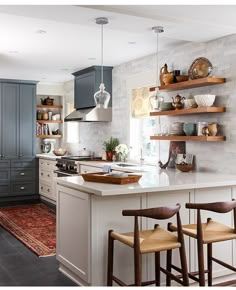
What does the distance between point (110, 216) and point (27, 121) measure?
511 centimetres

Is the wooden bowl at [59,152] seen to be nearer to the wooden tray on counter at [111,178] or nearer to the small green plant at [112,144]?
the small green plant at [112,144]

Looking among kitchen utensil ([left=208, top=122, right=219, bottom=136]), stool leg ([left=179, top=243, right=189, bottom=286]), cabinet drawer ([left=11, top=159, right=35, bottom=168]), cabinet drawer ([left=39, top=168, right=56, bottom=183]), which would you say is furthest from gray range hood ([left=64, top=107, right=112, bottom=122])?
stool leg ([left=179, top=243, right=189, bottom=286])

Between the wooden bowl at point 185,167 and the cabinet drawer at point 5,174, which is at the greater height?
the wooden bowl at point 185,167

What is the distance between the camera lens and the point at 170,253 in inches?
130

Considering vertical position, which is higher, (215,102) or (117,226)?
(215,102)

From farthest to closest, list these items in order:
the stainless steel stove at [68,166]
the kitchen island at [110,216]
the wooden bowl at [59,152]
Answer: the wooden bowl at [59,152] < the stainless steel stove at [68,166] < the kitchen island at [110,216]

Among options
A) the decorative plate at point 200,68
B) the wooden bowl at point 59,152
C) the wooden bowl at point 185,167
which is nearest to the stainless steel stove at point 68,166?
the wooden bowl at point 59,152

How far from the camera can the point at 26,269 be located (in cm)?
406

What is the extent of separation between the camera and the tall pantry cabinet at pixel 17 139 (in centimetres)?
779

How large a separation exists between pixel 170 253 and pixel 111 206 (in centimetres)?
62

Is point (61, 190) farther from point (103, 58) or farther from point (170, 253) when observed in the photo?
point (103, 58)

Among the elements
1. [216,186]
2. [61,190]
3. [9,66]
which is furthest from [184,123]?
[9,66]

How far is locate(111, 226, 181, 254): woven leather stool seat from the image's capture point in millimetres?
2861

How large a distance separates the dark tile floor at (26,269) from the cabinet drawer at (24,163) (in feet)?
10.1
